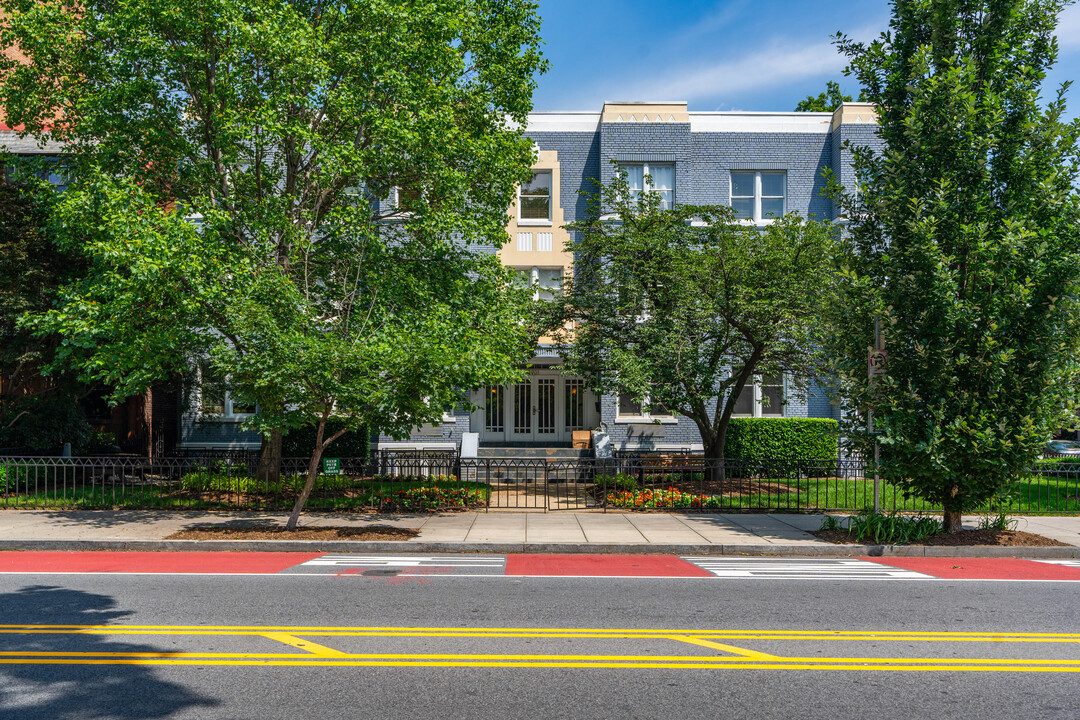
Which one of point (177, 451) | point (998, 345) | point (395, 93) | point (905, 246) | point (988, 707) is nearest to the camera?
point (988, 707)

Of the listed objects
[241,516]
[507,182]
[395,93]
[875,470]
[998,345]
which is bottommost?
[241,516]

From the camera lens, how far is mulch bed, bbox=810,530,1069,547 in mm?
12352

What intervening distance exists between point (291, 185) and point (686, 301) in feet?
28.6

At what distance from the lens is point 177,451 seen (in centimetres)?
2370

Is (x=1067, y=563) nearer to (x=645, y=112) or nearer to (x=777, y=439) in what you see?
(x=777, y=439)

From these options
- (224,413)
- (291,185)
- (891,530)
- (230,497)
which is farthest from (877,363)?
(224,413)

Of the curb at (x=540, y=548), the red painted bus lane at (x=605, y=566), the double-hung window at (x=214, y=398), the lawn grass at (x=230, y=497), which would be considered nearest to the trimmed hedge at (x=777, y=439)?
the lawn grass at (x=230, y=497)

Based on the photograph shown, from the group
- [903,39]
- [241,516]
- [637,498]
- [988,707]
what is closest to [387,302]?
[241,516]

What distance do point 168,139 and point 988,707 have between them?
49.5ft

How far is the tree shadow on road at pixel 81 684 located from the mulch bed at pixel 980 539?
10099 millimetres

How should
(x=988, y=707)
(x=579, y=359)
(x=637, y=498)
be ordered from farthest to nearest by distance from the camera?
(x=579, y=359)
(x=637, y=498)
(x=988, y=707)

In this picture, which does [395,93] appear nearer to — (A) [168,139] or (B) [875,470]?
(A) [168,139]

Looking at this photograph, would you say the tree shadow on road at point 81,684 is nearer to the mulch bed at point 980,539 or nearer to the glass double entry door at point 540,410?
the mulch bed at point 980,539

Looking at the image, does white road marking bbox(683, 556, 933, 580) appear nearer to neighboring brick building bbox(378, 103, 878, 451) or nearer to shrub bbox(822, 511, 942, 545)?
shrub bbox(822, 511, 942, 545)
